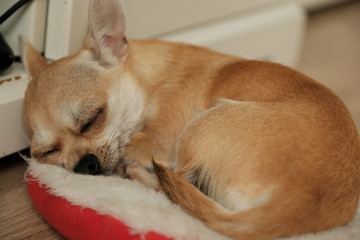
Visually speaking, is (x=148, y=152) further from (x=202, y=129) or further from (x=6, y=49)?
(x=6, y=49)

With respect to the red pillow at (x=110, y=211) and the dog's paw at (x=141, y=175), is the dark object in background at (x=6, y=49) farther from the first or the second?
the dog's paw at (x=141, y=175)

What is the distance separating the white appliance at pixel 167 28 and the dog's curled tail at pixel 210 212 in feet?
2.98

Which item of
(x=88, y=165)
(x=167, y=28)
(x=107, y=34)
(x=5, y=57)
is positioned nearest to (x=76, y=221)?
(x=88, y=165)

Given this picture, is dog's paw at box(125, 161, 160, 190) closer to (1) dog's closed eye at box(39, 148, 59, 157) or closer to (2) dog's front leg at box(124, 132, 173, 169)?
(2) dog's front leg at box(124, 132, 173, 169)

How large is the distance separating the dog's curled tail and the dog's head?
0.43m

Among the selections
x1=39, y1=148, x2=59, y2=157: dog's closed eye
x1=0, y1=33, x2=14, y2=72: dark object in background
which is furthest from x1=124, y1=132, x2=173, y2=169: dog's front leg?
x1=0, y1=33, x2=14, y2=72: dark object in background

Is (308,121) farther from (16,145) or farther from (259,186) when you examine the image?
(16,145)

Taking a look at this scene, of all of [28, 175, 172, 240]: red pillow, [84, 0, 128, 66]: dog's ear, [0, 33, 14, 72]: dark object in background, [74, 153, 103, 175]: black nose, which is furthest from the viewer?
[0, 33, 14, 72]: dark object in background

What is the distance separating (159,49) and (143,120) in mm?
314

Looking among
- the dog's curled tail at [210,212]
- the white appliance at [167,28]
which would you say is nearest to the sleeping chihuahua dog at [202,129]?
the dog's curled tail at [210,212]

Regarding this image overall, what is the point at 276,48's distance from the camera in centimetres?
291

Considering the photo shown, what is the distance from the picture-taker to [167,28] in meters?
2.45

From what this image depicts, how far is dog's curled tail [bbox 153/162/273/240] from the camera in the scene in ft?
4.23

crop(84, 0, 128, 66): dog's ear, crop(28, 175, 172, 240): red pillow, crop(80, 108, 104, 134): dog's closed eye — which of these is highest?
crop(84, 0, 128, 66): dog's ear
